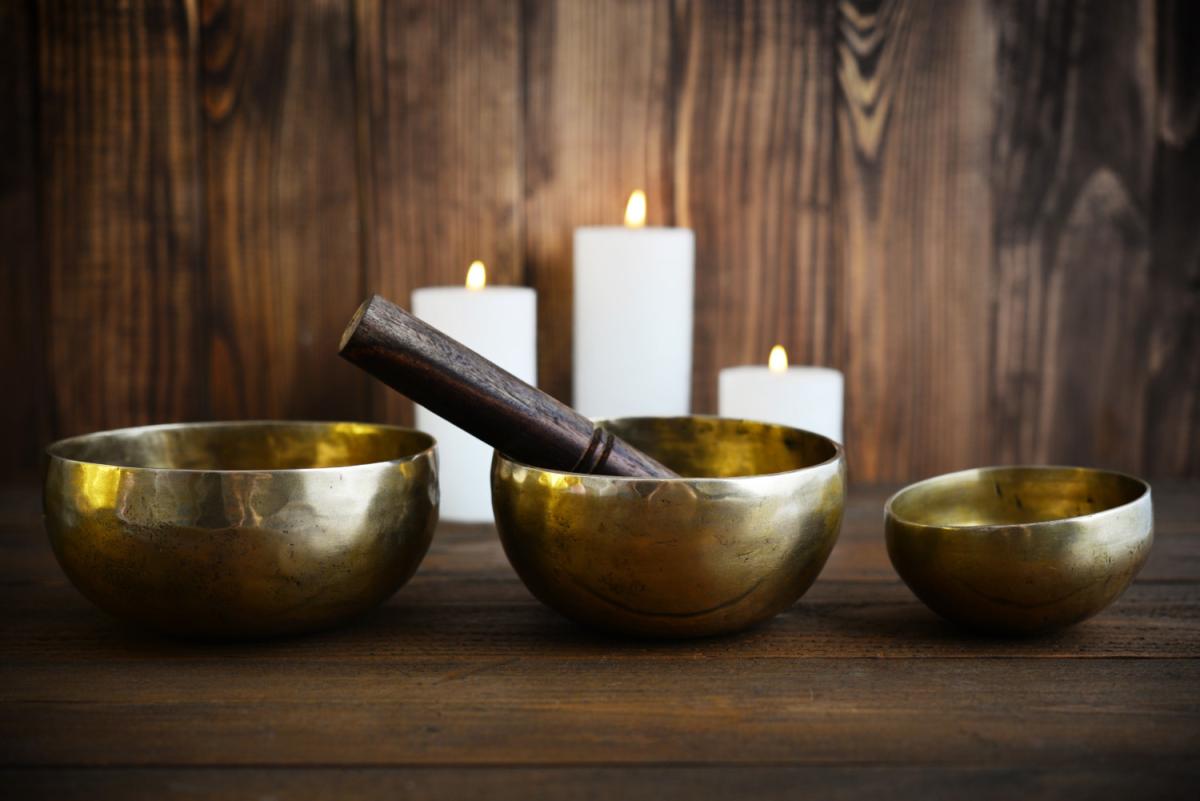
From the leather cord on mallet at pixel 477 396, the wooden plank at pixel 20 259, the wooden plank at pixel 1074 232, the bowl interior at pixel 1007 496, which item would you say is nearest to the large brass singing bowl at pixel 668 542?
the leather cord on mallet at pixel 477 396

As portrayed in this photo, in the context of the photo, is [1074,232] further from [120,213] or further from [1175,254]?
[120,213]

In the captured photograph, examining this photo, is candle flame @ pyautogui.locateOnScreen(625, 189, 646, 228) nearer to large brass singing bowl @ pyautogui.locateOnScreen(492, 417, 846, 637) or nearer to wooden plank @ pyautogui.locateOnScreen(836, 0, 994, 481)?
wooden plank @ pyautogui.locateOnScreen(836, 0, 994, 481)

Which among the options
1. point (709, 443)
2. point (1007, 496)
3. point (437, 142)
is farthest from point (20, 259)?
point (1007, 496)

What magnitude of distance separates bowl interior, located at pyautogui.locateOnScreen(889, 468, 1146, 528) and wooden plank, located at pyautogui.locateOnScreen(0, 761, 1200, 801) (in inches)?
11.3

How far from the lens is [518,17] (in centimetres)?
110

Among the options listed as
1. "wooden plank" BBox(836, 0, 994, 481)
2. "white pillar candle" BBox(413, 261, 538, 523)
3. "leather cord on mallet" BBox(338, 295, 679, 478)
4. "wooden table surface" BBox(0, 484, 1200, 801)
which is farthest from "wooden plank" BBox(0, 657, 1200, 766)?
"wooden plank" BBox(836, 0, 994, 481)

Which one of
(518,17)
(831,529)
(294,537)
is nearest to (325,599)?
(294,537)

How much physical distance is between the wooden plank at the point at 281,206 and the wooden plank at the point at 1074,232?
25.7 inches

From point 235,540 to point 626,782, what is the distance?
265 millimetres

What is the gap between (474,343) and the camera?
0.98 m

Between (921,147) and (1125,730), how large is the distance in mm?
705

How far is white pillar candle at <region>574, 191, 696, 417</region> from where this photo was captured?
1.03 metres

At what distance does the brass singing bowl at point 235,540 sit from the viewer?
2.06 ft

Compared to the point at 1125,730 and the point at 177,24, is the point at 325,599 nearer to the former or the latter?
the point at 1125,730
